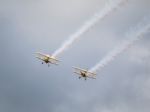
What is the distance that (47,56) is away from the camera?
5816 cm

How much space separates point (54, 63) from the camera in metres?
55.5

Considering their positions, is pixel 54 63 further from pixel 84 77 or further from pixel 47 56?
pixel 84 77

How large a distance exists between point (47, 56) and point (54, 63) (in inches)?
145

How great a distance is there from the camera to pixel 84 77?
57844 millimetres

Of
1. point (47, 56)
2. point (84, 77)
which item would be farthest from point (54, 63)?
point (84, 77)

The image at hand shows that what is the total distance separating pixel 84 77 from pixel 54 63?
322 inches
